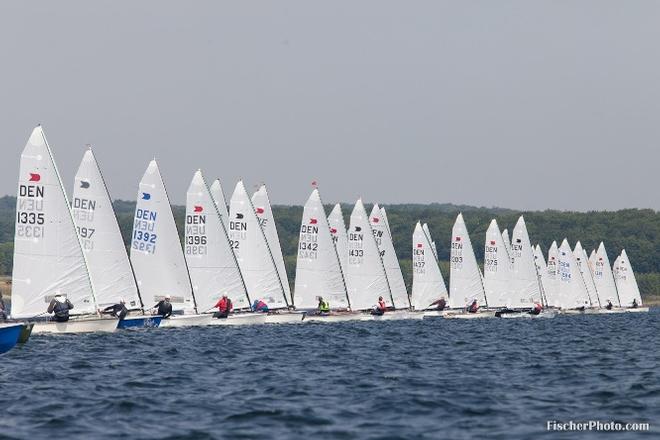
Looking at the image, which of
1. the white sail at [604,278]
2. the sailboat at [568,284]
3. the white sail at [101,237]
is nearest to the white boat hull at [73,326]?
the white sail at [101,237]

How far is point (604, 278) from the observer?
121m

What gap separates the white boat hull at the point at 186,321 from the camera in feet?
168

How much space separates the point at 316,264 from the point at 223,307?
9.93 m

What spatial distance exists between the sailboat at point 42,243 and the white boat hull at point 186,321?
374 inches

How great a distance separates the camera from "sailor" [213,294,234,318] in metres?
54.0

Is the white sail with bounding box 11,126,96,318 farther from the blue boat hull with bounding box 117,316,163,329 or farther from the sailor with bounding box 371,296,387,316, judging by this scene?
the sailor with bounding box 371,296,387,316

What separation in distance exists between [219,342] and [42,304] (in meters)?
5.98

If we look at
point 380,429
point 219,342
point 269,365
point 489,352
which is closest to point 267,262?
point 219,342

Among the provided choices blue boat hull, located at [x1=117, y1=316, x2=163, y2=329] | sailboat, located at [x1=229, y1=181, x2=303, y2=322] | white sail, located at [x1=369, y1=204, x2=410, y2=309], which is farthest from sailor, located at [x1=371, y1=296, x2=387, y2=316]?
blue boat hull, located at [x1=117, y1=316, x2=163, y2=329]

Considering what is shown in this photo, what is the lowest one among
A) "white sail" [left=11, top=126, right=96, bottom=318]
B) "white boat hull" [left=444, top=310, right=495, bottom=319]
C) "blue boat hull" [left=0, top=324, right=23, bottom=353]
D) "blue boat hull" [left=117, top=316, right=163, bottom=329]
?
"blue boat hull" [left=0, top=324, right=23, bottom=353]

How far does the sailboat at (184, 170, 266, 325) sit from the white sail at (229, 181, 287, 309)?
4.23m

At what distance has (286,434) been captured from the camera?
20.5 meters

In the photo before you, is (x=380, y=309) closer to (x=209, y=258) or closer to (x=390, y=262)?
(x=390, y=262)

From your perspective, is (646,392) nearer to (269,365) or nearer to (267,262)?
(269,365)
